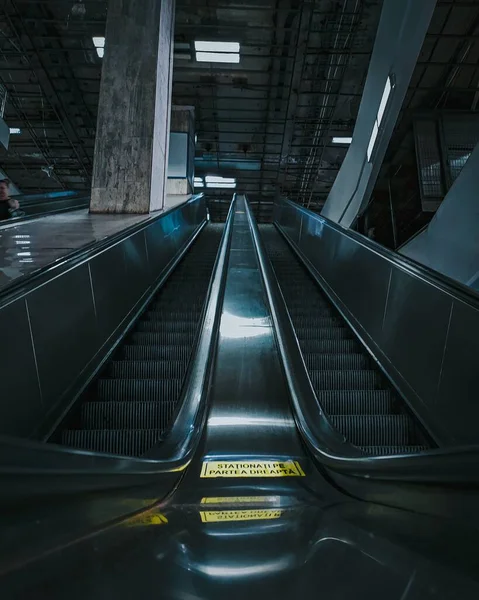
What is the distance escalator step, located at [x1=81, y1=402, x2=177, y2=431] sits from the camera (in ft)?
9.68

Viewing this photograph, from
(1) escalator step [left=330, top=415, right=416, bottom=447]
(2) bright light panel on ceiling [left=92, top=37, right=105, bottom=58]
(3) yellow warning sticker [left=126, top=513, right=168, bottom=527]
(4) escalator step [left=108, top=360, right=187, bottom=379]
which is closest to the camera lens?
(3) yellow warning sticker [left=126, top=513, right=168, bottom=527]

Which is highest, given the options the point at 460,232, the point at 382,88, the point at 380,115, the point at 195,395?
the point at 382,88

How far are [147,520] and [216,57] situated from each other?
12.3 m

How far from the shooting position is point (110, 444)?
2.63m

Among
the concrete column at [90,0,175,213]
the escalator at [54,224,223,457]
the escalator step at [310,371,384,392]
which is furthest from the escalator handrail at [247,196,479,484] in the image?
the concrete column at [90,0,175,213]

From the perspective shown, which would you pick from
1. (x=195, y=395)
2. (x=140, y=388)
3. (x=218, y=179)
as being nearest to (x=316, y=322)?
(x=140, y=388)

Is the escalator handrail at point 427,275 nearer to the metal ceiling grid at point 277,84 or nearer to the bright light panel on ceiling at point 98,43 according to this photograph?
the metal ceiling grid at point 277,84

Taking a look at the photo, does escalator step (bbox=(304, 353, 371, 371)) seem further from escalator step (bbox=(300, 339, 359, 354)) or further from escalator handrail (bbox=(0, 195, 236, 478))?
escalator handrail (bbox=(0, 195, 236, 478))

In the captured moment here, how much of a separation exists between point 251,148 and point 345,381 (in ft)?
48.2

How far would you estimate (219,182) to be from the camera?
20672mm

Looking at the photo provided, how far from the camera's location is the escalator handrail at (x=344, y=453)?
130 centimetres

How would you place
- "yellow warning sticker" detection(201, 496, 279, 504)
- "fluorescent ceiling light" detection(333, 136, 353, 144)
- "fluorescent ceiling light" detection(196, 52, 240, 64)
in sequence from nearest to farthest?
"yellow warning sticker" detection(201, 496, 279, 504) → "fluorescent ceiling light" detection(196, 52, 240, 64) → "fluorescent ceiling light" detection(333, 136, 353, 144)

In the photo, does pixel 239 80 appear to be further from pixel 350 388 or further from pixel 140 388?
pixel 140 388

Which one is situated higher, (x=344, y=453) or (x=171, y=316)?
(x=344, y=453)
